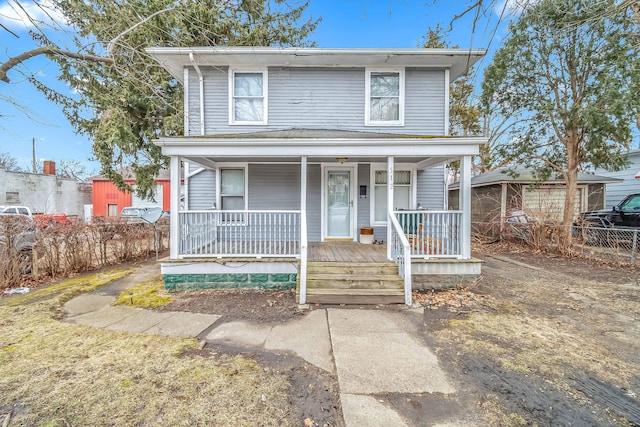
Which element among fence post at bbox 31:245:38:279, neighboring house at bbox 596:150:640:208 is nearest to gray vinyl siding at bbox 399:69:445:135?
fence post at bbox 31:245:38:279

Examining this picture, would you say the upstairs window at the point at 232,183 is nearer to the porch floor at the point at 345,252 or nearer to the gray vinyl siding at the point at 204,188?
the gray vinyl siding at the point at 204,188

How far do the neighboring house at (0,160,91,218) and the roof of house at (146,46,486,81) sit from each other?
14951 millimetres

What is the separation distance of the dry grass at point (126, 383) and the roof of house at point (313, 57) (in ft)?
22.2

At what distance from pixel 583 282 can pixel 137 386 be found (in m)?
8.78

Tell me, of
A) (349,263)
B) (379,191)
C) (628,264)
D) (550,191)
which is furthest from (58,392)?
(550,191)

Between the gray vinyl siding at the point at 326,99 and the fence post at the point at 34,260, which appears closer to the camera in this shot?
the fence post at the point at 34,260

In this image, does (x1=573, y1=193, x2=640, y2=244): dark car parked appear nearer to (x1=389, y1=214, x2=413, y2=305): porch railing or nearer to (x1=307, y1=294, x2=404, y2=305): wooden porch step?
(x1=389, y1=214, x2=413, y2=305): porch railing

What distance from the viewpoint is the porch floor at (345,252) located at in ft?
19.7

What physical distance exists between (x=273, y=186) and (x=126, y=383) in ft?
19.4

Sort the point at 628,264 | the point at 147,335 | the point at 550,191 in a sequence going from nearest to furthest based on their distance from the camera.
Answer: the point at 147,335 < the point at 628,264 < the point at 550,191

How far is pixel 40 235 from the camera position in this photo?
6.59m

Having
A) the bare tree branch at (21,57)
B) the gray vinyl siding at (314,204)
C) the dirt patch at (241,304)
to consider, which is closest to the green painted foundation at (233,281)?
the dirt patch at (241,304)

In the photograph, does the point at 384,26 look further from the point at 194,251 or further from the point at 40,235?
the point at 40,235

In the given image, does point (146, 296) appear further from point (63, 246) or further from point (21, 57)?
point (21, 57)
